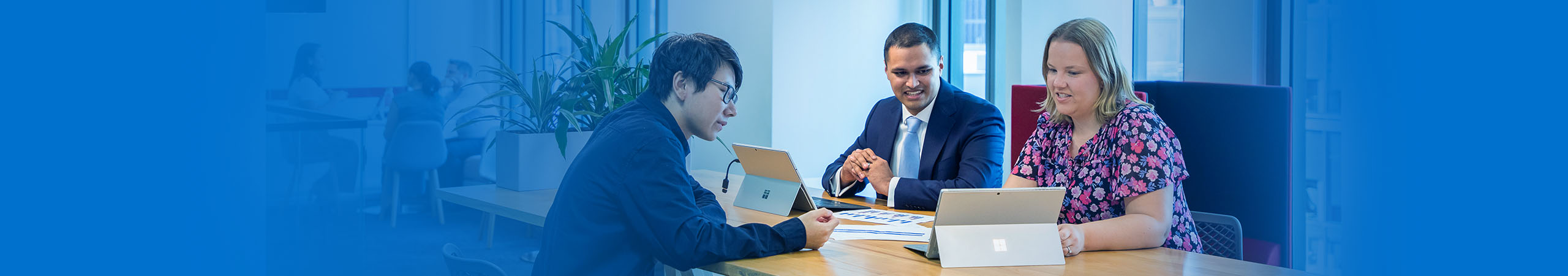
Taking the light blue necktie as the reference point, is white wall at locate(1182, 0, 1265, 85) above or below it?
above

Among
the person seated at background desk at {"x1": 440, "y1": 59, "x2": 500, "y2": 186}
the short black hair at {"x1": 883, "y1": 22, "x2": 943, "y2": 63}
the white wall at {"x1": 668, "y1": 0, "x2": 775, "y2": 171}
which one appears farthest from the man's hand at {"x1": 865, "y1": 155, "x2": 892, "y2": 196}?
the white wall at {"x1": 668, "y1": 0, "x2": 775, "y2": 171}

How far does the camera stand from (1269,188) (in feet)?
7.11

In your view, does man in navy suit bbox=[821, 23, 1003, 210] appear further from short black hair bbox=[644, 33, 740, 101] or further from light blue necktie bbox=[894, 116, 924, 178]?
short black hair bbox=[644, 33, 740, 101]

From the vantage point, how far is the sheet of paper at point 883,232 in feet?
6.00

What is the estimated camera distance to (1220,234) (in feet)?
6.57

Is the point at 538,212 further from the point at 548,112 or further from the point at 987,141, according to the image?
the point at 987,141

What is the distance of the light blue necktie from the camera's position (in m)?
2.58

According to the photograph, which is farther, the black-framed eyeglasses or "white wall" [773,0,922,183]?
"white wall" [773,0,922,183]

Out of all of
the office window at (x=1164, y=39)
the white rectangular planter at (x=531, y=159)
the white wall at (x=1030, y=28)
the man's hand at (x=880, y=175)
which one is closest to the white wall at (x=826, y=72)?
the white wall at (x=1030, y=28)

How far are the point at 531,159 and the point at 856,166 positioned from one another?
37.9 inches

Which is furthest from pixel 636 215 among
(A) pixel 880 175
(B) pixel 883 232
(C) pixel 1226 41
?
(C) pixel 1226 41

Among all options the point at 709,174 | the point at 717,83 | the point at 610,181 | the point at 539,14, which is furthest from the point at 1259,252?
the point at 539,14

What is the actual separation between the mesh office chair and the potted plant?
150 cm

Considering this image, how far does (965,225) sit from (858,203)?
35.2 inches
